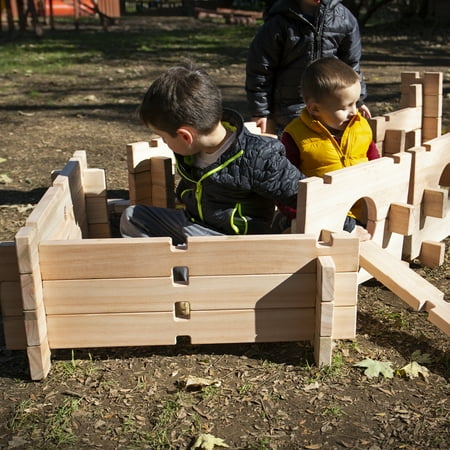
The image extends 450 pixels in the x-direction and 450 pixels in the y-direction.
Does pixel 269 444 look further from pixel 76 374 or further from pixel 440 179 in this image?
pixel 440 179

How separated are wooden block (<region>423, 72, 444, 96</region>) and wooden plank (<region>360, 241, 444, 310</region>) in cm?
194

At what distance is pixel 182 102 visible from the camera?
3.10 m

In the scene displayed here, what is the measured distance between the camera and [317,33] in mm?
4484

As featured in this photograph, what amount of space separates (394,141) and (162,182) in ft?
5.44

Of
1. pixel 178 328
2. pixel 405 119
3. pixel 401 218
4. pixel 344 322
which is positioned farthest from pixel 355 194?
pixel 405 119

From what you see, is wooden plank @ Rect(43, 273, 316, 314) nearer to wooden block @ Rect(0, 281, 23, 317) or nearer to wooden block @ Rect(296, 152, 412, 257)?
wooden block @ Rect(0, 281, 23, 317)

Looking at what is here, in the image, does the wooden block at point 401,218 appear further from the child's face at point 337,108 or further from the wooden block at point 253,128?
the wooden block at point 253,128

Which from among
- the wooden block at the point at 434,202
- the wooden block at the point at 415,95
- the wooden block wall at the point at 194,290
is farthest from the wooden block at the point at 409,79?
the wooden block wall at the point at 194,290

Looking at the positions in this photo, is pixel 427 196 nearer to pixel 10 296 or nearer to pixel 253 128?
pixel 253 128

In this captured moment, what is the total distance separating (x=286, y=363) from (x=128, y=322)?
2.33 ft

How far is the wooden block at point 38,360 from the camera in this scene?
9.53 feet

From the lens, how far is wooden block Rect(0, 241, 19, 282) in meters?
2.88

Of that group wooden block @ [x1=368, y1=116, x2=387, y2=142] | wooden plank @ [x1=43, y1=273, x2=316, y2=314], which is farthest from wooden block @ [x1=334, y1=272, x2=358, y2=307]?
wooden block @ [x1=368, y1=116, x2=387, y2=142]

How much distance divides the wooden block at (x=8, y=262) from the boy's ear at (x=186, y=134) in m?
0.86
